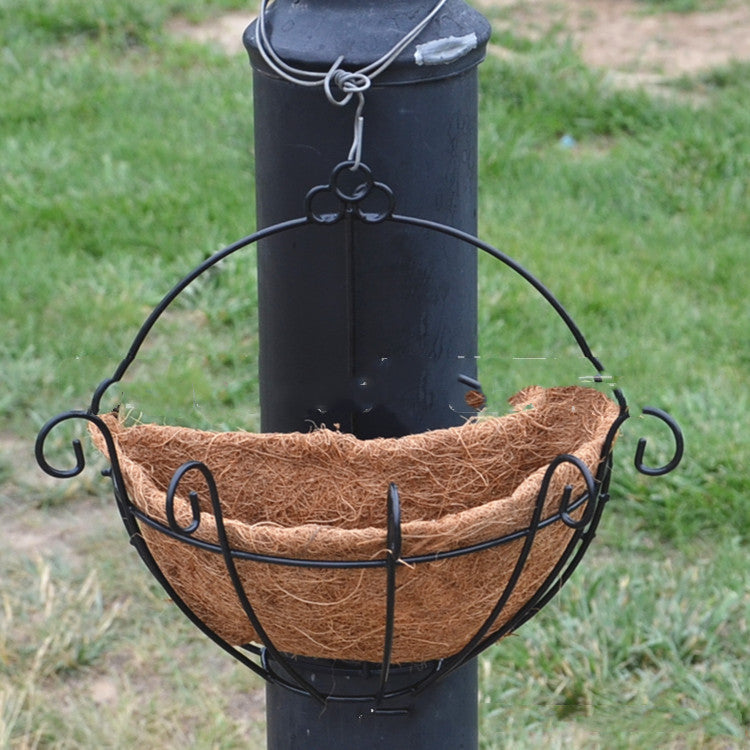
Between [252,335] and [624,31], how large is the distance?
302cm

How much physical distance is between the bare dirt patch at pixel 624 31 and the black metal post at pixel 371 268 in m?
4.03

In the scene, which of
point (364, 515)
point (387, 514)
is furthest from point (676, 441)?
point (364, 515)

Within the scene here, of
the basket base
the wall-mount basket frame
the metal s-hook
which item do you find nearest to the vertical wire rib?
the wall-mount basket frame

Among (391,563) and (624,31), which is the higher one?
(391,563)

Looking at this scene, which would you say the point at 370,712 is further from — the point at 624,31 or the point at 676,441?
the point at 624,31

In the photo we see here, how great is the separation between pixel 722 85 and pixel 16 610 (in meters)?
3.81

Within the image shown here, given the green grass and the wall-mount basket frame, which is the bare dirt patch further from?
the wall-mount basket frame

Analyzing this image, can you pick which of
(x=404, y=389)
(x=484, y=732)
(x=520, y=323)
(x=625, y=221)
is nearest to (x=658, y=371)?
(x=520, y=323)

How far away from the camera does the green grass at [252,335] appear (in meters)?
2.66

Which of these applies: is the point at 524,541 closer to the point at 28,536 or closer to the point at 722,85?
the point at 28,536

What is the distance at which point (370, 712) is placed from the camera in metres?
1.68

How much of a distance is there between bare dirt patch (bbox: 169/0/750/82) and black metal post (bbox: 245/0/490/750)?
13.2 feet

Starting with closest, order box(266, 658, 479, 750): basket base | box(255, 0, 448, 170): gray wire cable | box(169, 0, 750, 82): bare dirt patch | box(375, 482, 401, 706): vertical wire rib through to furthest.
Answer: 1. box(375, 482, 401, 706): vertical wire rib
2. box(255, 0, 448, 170): gray wire cable
3. box(266, 658, 479, 750): basket base
4. box(169, 0, 750, 82): bare dirt patch

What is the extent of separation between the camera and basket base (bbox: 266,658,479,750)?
166cm
